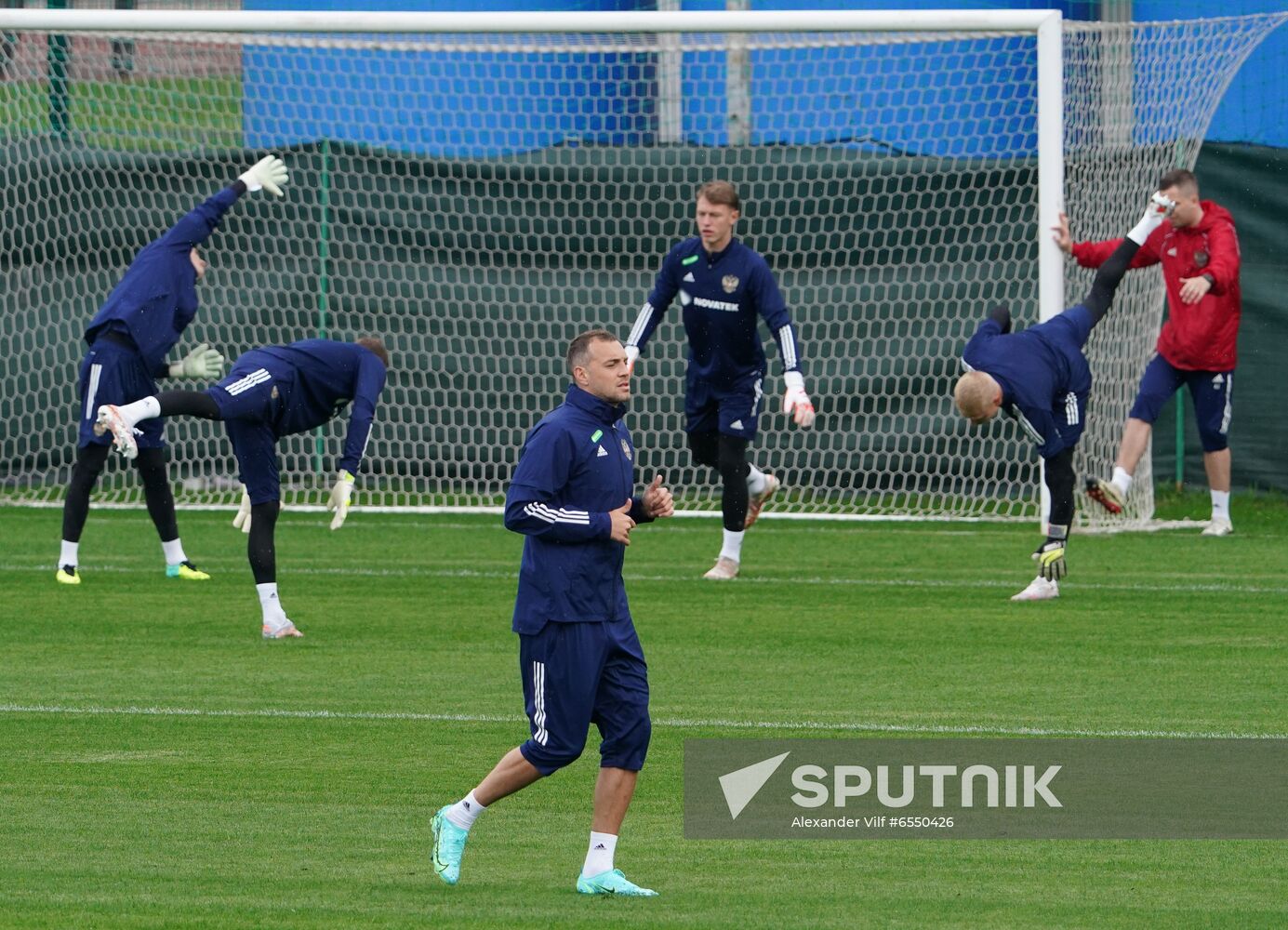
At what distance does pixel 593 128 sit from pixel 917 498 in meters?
4.49

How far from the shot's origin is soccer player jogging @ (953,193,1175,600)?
10.7 meters

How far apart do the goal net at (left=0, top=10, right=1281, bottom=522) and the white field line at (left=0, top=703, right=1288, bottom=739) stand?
812 cm

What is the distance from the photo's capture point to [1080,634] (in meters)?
10.5

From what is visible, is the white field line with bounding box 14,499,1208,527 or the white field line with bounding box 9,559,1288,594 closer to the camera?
the white field line with bounding box 9,559,1288,594

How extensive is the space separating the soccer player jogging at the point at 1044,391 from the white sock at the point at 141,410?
13.9 feet

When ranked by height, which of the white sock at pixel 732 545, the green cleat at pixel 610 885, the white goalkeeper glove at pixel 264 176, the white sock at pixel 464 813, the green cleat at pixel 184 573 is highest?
the white goalkeeper glove at pixel 264 176

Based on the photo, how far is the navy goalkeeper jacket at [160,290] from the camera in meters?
12.1

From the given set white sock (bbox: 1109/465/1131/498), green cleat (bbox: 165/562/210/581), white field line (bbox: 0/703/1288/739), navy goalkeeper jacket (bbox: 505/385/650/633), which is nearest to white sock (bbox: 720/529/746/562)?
white sock (bbox: 1109/465/1131/498)

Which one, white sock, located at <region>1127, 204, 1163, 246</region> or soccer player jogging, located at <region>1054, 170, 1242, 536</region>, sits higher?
white sock, located at <region>1127, 204, 1163, 246</region>

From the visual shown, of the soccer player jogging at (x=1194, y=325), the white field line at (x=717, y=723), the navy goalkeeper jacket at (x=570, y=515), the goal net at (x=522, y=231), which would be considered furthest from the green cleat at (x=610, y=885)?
the goal net at (x=522, y=231)

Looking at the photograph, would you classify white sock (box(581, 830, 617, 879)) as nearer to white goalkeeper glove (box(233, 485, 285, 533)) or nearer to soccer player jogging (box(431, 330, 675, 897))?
soccer player jogging (box(431, 330, 675, 897))

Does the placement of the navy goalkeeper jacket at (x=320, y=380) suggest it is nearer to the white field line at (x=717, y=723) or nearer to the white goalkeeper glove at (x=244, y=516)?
the white goalkeeper glove at (x=244, y=516)

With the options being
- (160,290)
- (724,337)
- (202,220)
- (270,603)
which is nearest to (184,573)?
(160,290)

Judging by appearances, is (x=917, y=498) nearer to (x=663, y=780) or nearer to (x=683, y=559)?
(x=683, y=559)
